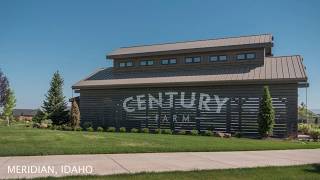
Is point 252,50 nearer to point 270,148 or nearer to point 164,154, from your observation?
point 270,148

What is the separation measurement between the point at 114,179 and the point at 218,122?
64.5 ft

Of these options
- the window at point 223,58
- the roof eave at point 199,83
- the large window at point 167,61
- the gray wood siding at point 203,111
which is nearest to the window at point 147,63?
the large window at point 167,61

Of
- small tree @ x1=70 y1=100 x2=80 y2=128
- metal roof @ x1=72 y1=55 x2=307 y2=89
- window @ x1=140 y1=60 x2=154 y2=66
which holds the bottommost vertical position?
small tree @ x1=70 y1=100 x2=80 y2=128

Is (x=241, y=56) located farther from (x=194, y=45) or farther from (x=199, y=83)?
(x=194, y=45)

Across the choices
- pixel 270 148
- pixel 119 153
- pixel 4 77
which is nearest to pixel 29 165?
pixel 119 153

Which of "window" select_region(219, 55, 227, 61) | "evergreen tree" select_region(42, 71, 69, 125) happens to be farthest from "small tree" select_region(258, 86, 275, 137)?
"evergreen tree" select_region(42, 71, 69, 125)

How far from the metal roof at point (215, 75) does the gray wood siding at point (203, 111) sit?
26.5 inches

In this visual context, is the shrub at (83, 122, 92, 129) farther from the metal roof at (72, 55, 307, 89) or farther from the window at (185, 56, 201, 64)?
the window at (185, 56, 201, 64)

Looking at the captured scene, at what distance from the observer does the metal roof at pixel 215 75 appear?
2462cm

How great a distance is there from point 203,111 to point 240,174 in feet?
61.4

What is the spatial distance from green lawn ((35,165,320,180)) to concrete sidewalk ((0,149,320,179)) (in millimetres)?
517

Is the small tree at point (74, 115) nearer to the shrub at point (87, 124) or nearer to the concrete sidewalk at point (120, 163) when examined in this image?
the shrub at point (87, 124)

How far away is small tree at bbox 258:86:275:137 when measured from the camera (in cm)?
2298

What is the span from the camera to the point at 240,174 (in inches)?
327
